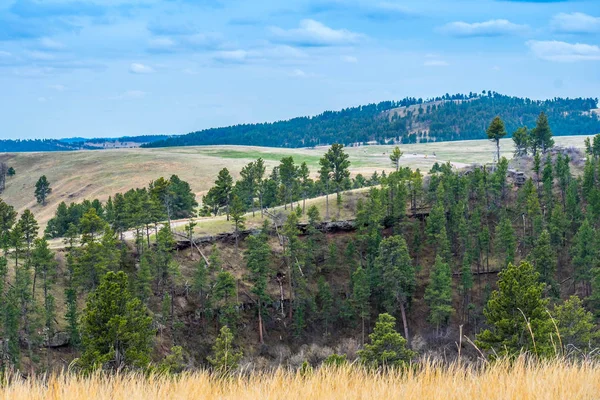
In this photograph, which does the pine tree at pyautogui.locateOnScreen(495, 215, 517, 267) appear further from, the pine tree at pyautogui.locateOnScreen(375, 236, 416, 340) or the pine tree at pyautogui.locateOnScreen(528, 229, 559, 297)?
the pine tree at pyautogui.locateOnScreen(375, 236, 416, 340)

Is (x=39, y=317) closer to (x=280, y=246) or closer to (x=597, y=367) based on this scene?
(x=280, y=246)

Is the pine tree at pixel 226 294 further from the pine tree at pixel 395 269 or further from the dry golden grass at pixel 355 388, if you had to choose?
the dry golden grass at pixel 355 388

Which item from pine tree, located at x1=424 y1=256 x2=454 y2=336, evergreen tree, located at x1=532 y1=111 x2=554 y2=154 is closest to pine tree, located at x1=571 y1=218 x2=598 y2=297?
pine tree, located at x1=424 y1=256 x2=454 y2=336

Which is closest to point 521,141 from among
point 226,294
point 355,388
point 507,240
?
point 507,240

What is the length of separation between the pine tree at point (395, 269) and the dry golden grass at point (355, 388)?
6953cm

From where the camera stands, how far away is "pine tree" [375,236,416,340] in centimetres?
7675

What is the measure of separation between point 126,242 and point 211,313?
15547 millimetres

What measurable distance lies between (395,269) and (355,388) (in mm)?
70091

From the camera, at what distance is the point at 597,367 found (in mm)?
8148

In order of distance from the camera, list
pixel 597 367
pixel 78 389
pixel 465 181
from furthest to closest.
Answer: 1. pixel 465 181
2. pixel 597 367
3. pixel 78 389

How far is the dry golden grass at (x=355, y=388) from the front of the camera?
6.95 m

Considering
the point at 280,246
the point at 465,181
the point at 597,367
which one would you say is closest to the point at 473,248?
the point at 465,181

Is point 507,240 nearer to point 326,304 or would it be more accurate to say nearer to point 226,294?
point 326,304

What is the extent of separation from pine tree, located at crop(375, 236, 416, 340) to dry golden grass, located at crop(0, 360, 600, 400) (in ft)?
228
